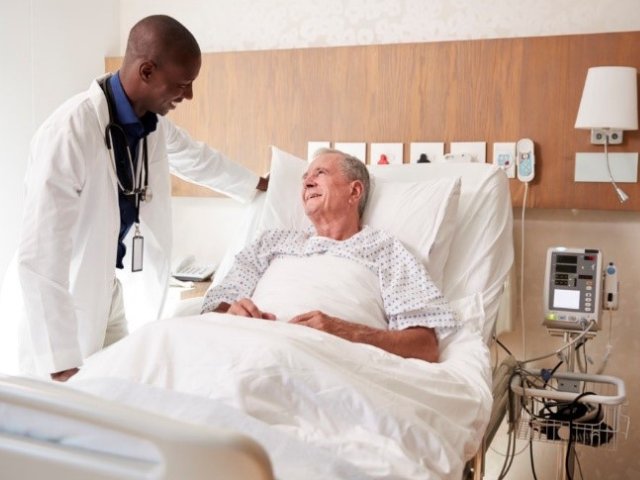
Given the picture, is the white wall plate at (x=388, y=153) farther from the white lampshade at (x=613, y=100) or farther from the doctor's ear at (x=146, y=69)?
the doctor's ear at (x=146, y=69)

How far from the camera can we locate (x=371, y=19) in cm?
308

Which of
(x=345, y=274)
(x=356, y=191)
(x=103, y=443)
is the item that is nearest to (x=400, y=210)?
(x=356, y=191)

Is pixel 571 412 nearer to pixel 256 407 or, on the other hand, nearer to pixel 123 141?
pixel 256 407

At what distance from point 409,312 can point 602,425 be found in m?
0.72

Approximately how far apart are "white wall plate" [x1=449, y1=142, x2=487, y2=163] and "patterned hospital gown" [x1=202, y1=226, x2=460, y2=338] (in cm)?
66

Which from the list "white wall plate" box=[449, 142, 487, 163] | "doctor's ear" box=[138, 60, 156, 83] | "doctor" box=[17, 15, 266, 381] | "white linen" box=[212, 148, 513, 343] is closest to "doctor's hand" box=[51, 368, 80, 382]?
"doctor" box=[17, 15, 266, 381]

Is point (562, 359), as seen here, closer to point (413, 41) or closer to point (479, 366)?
point (479, 366)

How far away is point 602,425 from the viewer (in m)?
2.29

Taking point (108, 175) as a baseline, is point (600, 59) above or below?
above

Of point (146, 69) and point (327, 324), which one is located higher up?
point (146, 69)

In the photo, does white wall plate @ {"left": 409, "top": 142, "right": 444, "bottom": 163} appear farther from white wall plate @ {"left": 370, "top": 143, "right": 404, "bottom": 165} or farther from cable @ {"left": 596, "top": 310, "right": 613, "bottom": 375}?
cable @ {"left": 596, "top": 310, "right": 613, "bottom": 375}

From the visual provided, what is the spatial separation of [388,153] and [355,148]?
0.14 m

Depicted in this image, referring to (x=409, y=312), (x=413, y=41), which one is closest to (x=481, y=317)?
(x=409, y=312)

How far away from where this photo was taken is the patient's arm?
6.57ft
